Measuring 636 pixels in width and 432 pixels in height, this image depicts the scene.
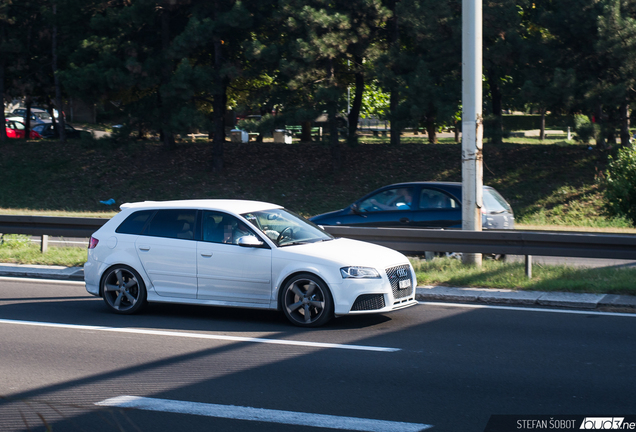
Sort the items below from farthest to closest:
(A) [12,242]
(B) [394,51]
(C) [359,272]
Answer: (B) [394,51]
(A) [12,242]
(C) [359,272]

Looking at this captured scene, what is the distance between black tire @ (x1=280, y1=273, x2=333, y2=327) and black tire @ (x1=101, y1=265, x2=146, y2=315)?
2067mm

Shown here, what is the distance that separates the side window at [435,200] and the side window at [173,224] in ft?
18.1

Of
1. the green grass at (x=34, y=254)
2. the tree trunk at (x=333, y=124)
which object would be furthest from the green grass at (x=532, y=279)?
the tree trunk at (x=333, y=124)

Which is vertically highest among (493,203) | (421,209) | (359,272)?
(493,203)

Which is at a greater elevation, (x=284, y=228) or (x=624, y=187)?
(x=624, y=187)

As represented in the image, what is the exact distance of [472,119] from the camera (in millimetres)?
11383

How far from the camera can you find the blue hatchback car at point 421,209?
12.7m

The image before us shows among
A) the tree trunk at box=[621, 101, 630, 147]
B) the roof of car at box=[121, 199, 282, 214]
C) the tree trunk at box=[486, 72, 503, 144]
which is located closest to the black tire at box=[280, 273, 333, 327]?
the roof of car at box=[121, 199, 282, 214]

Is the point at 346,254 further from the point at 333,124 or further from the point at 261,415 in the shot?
the point at 333,124

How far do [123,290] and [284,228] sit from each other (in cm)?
231

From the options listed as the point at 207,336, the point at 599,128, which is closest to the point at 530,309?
the point at 207,336

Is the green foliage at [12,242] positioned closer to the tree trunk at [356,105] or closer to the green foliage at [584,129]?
the tree trunk at [356,105]

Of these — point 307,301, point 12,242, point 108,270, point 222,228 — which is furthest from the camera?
point 12,242

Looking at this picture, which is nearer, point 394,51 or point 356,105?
point 394,51
